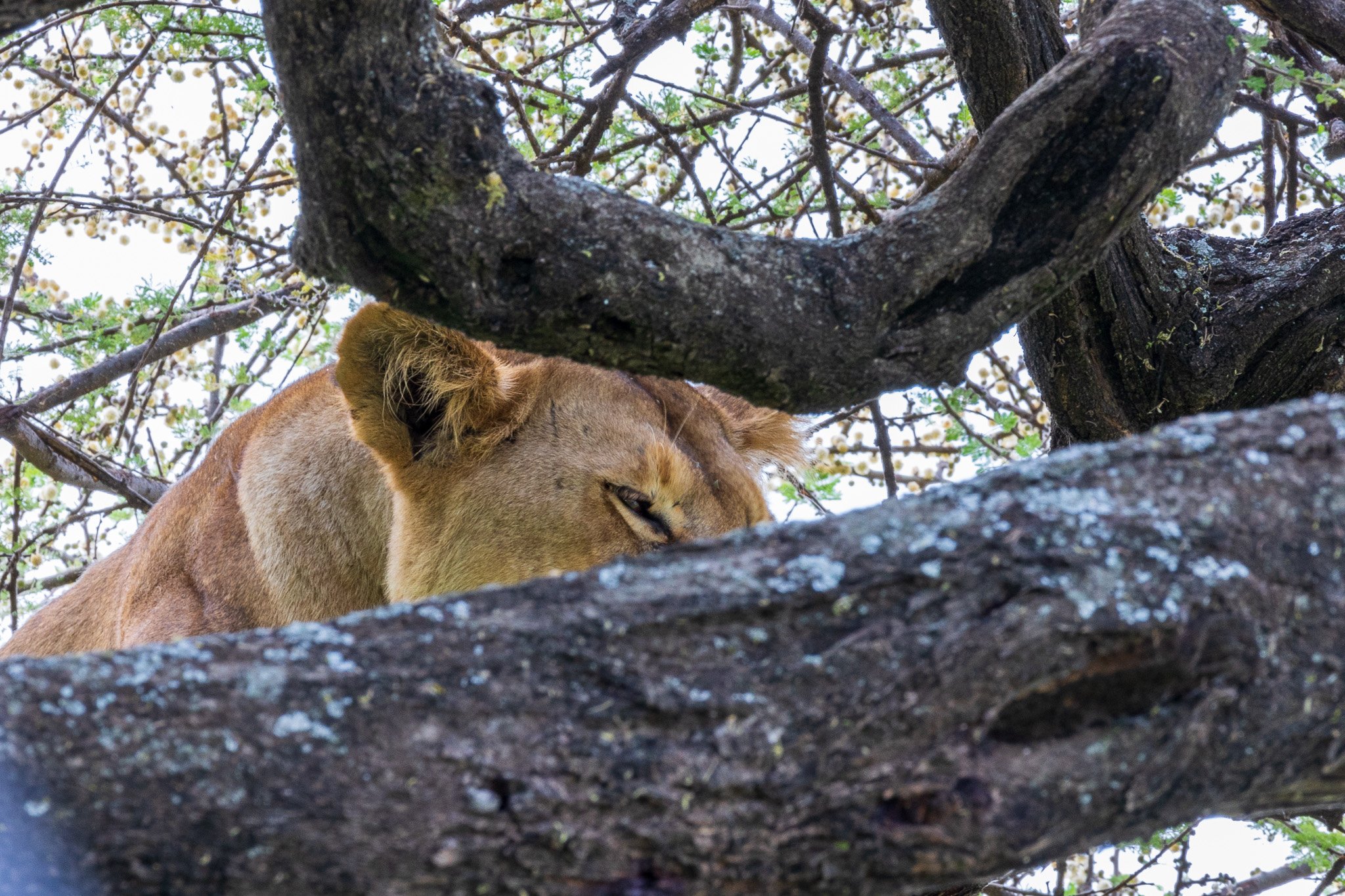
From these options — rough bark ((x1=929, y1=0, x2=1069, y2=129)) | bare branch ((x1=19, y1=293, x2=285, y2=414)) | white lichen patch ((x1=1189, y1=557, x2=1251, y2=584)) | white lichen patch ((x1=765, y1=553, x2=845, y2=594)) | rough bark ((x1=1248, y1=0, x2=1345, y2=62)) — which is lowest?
white lichen patch ((x1=1189, y1=557, x2=1251, y2=584))

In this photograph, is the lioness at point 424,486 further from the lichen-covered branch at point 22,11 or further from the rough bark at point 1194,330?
the lichen-covered branch at point 22,11

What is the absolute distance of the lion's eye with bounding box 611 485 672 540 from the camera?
130 inches

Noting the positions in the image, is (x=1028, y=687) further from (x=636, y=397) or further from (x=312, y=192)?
(x=636, y=397)

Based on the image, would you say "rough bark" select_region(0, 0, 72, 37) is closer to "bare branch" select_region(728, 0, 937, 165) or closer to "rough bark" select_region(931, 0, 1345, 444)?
"rough bark" select_region(931, 0, 1345, 444)

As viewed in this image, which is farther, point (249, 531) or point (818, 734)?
point (249, 531)

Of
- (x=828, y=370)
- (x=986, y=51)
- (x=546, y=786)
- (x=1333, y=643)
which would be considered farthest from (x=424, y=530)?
(x=1333, y=643)

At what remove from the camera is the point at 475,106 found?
2033 mm

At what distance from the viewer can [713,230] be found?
2273 mm

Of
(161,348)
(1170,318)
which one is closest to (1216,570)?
(1170,318)

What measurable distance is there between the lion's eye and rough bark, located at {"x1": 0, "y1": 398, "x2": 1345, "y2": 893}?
1796 millimetres

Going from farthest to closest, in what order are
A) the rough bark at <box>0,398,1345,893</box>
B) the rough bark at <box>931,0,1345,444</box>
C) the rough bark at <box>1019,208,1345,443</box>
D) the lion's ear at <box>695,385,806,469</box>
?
the lion's ear at <box>695,385,806,469</box> < the rough bark at <box>1019,208,1345,443</box> < the rough bark at <box>931,0,1345,444</box> < the rough bark at <box>0,398,1345,893</box>

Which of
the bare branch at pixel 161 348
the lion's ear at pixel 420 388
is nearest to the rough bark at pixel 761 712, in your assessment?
the lion's ear at pixel 420 388

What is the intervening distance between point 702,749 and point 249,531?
2647 millimetres

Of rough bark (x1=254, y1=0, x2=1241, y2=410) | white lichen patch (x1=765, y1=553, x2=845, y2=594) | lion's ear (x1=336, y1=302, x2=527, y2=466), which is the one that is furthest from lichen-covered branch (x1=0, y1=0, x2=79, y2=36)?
lion's ear (x1=336, y1=302, x2=527, y2=466)
